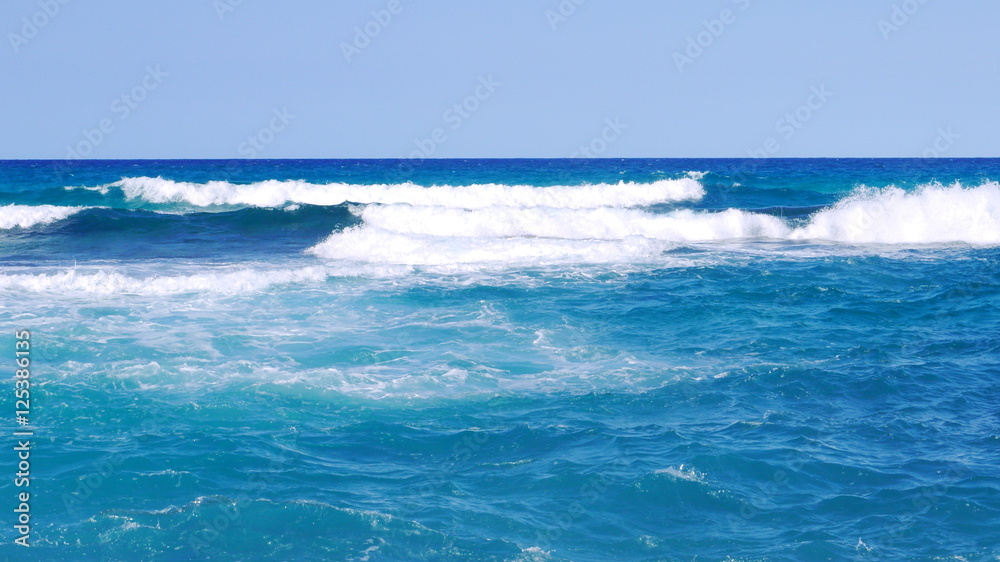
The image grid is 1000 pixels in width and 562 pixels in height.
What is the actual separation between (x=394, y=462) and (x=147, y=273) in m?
13.0

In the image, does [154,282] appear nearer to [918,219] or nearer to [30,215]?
[30,215]

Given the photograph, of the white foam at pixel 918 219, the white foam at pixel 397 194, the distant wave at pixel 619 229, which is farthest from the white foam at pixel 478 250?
the white foam at pixel 397 194

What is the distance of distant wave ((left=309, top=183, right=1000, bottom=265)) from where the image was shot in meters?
21.1

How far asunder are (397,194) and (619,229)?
17.9 metres

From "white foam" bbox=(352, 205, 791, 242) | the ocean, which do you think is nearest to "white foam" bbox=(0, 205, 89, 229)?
the ocean

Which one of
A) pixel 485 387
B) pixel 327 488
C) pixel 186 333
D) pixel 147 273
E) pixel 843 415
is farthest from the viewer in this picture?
pixel 147 273

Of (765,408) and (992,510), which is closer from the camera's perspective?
(992,510)

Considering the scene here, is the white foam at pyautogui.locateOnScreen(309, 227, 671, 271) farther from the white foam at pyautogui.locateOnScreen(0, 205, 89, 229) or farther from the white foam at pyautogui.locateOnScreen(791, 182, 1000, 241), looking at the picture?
the white foam at pyautogui.locateOnScreen(0, 205, 89, 229)

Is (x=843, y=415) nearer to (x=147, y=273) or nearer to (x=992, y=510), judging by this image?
(x=992, y=510)

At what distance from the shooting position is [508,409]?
9.12m

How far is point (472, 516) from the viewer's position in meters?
6.61

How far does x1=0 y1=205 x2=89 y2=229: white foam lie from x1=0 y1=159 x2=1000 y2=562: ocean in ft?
30.0

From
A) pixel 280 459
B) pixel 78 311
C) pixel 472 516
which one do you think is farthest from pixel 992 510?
pixel 78 311

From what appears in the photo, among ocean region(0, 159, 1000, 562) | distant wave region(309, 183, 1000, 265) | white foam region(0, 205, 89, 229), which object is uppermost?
distant wave region(309, 183, 1000, 265)
